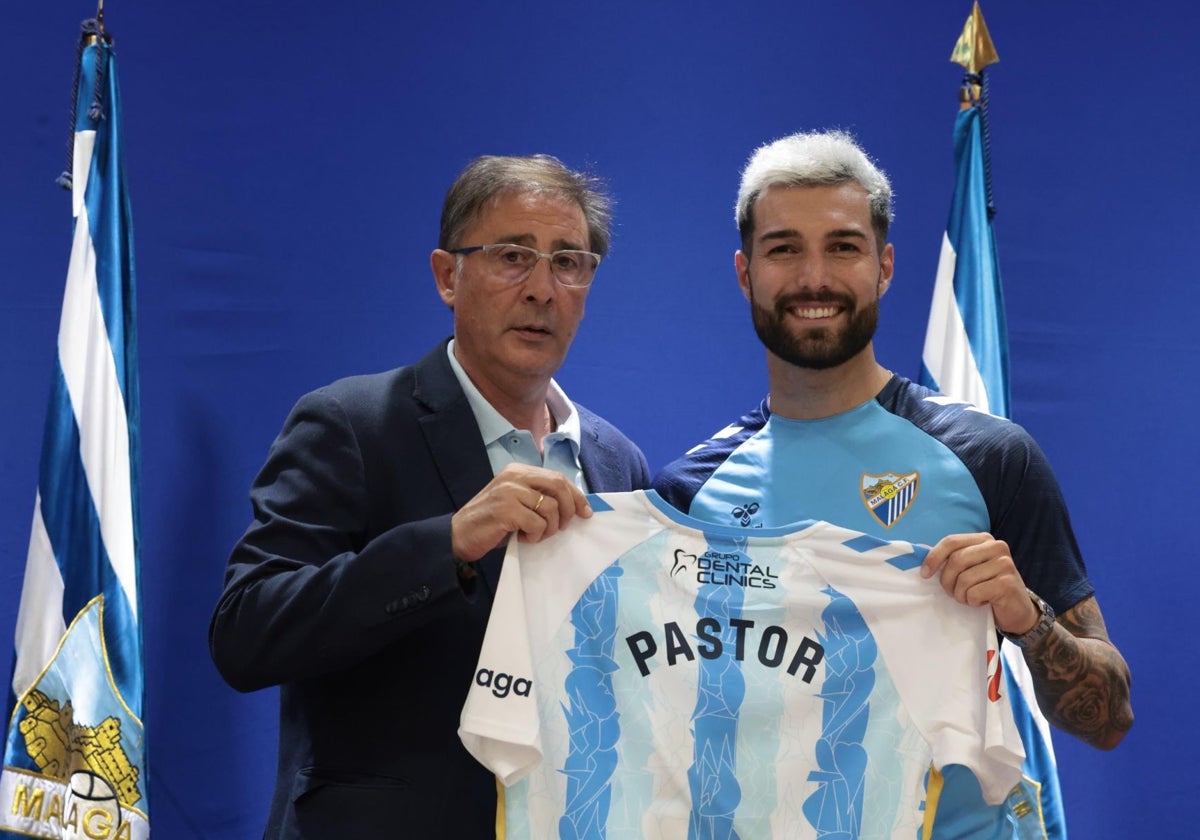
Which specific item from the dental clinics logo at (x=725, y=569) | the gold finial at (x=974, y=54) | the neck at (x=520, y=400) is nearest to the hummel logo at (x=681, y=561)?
the dental clinics logo at (x=725, y=569)

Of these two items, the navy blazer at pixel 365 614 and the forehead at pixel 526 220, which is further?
the forehead at pixel 526 220

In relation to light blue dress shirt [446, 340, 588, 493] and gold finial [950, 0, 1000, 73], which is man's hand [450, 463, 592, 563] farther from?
gold finial [950, 0, 1000, 73]

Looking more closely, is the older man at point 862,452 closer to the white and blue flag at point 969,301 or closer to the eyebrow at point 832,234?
the eyebrow at point 832,234

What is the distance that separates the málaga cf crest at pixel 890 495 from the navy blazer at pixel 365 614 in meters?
0.66

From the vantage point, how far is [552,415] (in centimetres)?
247

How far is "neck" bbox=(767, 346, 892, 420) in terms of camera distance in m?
2.26

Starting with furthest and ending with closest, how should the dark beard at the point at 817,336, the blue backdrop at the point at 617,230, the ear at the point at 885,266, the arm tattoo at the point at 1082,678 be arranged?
the blue backdrop at the point at 617,230 → the ear at the point at 885,266 → the dark beard at the point at 817,336 → the arm tattoo at the point at 1082,678

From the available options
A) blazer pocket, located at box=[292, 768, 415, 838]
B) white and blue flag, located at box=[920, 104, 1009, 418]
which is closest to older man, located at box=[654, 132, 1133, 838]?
blazer pocket, located at box=[292, 768, 415, 838]

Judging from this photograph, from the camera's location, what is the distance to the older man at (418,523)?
186cm

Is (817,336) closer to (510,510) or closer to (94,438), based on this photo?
(510,510)

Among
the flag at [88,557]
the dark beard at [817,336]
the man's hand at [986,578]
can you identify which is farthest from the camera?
the flag at [88,557]

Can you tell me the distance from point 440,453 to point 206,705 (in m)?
1.51

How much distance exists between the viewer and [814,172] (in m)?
2.25

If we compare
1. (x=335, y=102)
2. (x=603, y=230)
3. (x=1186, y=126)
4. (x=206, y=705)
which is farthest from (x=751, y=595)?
(x=1186, y=126)
